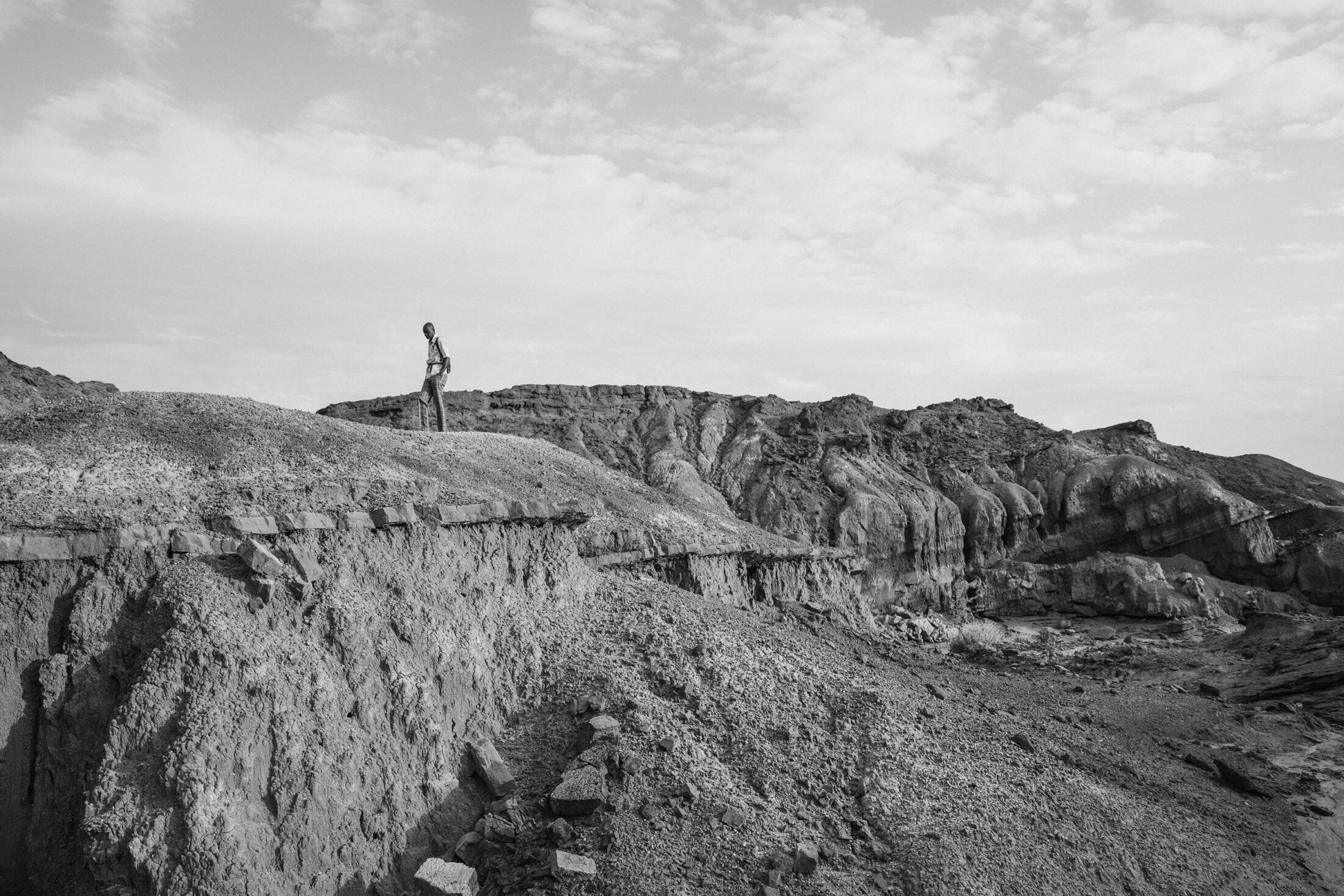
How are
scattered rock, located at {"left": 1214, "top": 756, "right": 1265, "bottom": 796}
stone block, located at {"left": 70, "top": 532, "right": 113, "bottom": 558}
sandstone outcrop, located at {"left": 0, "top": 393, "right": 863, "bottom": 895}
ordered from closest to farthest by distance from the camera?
1. sandstone outcrop, located at {"left": 0, "top": 393, "right": 863, "bottom": 895}
2. stone block, located at {"left": 70, "top": 532, "right": 113, "bottom": 558}
3. scattered rock, located at {"left": 1214, "top": 756, "right": 1265, "bottom": 796}

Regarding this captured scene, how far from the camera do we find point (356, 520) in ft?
31.5

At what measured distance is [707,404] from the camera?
1928 inches

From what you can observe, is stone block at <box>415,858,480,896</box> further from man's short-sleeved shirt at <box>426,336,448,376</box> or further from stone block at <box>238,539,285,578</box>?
man's short-sleeved shirt at <box>426,336,448,376</box>

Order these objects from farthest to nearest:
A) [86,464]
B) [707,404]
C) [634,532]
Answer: [707,404]
[634,532]
[86,464]

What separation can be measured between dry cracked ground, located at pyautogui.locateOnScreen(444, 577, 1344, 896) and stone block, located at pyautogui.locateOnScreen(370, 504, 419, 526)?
2216 mm

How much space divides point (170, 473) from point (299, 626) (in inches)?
107

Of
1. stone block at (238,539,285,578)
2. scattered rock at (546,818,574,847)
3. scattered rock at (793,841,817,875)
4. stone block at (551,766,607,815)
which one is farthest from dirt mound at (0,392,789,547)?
scattered rock at (793,841,817,875)

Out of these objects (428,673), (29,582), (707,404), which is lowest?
(428,673)

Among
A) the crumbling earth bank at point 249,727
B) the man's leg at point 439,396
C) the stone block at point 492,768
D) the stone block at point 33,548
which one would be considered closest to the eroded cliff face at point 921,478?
the man's leg at point 439,396

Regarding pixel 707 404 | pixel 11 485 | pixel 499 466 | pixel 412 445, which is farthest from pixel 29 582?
pixel 707 404

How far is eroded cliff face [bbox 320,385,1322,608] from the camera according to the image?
36.0 metres

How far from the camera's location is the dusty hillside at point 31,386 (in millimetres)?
24422

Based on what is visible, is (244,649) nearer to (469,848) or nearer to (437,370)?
(469,848)

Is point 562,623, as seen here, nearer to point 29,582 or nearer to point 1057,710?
point 29,582
